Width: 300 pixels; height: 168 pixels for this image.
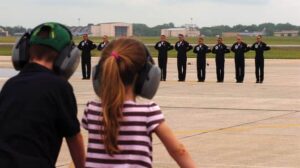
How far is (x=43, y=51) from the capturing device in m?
3.42

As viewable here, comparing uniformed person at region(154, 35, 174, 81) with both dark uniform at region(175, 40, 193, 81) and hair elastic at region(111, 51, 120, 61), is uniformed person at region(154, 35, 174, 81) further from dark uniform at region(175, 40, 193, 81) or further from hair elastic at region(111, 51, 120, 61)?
hair elastic at region(111, 51, 120, 61)

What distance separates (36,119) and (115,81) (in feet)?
1.37

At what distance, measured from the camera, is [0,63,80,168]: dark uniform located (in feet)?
10.4

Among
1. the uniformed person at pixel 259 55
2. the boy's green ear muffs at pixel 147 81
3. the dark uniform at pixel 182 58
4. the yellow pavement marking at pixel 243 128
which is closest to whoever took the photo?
the boy's green ear muffs at pixel 147 81

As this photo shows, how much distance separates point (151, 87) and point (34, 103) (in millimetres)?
585

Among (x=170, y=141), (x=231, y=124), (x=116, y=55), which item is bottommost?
(x=231, y=124)

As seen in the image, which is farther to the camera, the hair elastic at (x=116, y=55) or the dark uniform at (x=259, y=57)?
the dark uniform at (x=259, y=57)

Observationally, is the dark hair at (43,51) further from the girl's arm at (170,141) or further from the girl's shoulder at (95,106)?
the girl's arm at (170,141)

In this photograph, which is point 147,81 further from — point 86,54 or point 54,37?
point 86,54

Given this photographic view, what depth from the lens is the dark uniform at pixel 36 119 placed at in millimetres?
3164

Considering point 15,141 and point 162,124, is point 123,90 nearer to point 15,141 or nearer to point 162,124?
point 162,124

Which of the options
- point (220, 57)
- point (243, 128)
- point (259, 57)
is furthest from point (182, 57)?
point (243, 128)

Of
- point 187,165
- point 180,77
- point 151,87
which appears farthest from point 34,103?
point 180,77

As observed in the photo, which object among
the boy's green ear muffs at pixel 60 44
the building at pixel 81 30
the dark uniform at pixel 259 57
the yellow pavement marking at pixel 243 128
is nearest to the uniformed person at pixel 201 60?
the dark uniform at pixel 259 57
